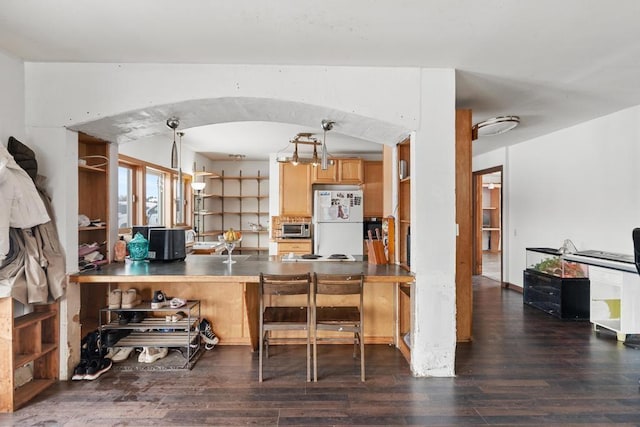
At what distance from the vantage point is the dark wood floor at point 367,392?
7.20 ft

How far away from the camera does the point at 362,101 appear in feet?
8.98

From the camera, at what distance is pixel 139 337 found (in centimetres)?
301

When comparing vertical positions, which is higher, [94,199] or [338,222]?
[94,199]

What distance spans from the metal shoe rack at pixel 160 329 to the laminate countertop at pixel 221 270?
1.05ft

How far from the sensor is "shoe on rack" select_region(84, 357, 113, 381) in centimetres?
270

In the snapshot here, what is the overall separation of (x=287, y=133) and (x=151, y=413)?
142 inches

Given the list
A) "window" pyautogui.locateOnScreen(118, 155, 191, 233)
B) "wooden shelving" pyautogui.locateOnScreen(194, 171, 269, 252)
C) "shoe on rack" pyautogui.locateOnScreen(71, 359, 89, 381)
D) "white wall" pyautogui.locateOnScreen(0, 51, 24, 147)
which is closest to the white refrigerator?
"wooden shelving" pyautogui.locateOnScreen(194, 171, 269, 252)

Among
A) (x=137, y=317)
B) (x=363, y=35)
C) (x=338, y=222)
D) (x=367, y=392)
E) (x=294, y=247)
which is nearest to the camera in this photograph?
(x=363, y=35)

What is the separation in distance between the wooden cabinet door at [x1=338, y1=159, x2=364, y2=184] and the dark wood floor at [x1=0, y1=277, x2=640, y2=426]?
329cm

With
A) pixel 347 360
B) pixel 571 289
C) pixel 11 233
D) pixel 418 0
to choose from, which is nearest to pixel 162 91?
pixel 11 233

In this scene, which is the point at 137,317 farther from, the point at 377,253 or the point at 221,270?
the point at 377,253

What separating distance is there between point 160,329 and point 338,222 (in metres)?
3.28

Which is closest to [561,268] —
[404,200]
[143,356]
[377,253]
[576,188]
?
[576,188]

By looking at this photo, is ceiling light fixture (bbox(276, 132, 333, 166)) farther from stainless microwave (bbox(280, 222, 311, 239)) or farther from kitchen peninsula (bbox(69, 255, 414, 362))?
kitchen peninsula (bbox(69, 255, 414, 362))
